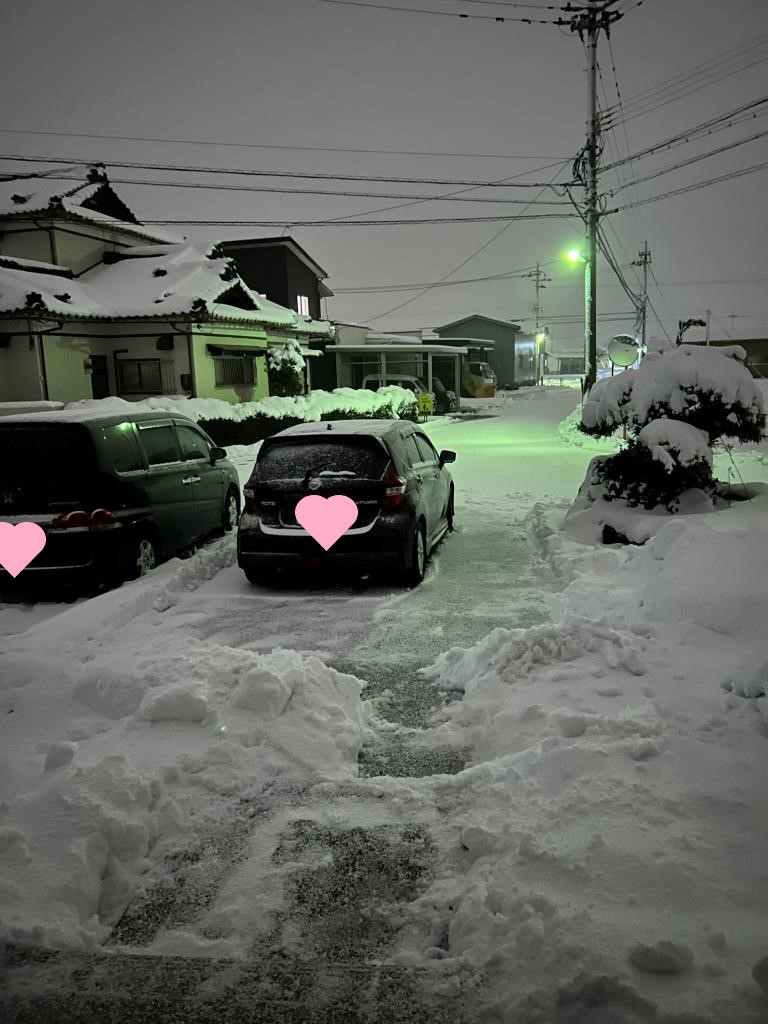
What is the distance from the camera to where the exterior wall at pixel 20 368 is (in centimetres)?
2153

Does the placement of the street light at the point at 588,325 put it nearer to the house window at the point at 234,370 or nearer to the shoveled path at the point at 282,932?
the house window at the point at 234,370

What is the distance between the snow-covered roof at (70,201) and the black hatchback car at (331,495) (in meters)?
20.2

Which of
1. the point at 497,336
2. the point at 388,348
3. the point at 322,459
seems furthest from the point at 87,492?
the point at 497,336

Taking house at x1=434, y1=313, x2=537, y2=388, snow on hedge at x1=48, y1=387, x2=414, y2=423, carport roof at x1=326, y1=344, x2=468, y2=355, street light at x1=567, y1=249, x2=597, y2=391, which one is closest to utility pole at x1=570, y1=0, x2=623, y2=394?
street light at x1=567, y1=249, x2=597, y2=391

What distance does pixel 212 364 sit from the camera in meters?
25.9

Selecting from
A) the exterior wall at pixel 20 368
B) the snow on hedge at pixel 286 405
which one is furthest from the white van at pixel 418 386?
the exterior wall at pixel 20 368

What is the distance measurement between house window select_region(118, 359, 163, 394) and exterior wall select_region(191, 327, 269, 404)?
137cm

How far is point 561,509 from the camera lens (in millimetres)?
11039

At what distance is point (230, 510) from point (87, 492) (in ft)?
10.6

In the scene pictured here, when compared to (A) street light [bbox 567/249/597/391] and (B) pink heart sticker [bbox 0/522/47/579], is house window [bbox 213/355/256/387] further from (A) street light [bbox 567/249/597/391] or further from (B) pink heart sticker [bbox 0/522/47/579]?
(B) pink heart sticker [bbox 0/522/47/579]

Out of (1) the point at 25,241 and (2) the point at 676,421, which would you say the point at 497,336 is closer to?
(1) the point at 25,241

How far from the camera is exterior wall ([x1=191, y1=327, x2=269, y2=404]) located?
25000mm

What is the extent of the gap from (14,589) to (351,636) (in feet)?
12.6

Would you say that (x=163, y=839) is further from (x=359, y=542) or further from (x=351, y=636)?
(x=359, y=542)
